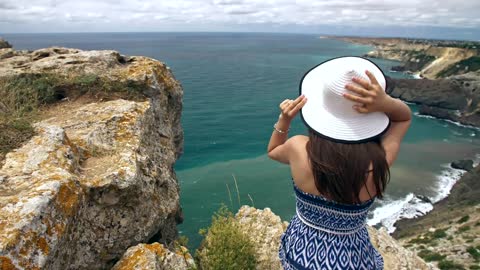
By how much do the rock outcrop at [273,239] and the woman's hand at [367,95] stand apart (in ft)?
13.5

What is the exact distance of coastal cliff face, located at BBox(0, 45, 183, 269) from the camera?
138 inches

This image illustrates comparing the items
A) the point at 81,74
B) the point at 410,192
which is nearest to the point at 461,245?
the point at 410,192

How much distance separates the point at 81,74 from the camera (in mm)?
8242

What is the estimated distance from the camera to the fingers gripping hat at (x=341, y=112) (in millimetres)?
2438

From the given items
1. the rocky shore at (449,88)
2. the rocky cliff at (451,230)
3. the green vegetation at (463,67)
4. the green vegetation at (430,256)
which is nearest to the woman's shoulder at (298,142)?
the rocky cliff at (451,230)

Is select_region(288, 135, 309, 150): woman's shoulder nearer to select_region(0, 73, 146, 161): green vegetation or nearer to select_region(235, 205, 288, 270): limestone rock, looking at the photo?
select_region(235, 205, 288, 270): limestone rock

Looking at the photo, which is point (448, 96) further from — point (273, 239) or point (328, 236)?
point (328, 236)

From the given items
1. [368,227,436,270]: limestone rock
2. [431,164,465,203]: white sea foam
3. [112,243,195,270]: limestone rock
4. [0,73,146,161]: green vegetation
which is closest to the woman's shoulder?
[112,243,195,270]: limestone rock

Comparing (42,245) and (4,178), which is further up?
(4,178)

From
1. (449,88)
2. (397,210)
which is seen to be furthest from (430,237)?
(449,88)

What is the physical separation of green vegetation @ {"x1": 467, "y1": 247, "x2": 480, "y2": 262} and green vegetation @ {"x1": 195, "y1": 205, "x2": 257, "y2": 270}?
62.0ft

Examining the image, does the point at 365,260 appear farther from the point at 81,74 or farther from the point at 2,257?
the point at 81,74

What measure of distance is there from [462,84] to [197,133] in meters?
61.7

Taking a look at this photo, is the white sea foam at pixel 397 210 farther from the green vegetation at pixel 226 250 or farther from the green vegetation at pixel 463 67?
the green vegetation at pixel 463 67
